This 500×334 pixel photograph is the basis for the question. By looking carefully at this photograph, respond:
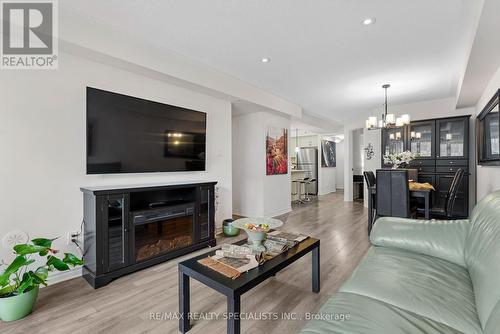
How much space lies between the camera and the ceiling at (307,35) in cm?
210

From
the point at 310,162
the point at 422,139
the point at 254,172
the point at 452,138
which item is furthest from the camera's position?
the point at 310,162

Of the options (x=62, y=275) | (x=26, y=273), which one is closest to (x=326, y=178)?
(x=62, y=275)

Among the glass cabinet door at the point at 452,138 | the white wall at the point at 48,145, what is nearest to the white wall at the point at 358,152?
the glass cabinet door at the point at 452,138

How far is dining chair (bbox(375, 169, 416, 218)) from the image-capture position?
130 inches

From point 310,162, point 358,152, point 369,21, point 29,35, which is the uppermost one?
point 369,21

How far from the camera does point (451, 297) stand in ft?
4.03

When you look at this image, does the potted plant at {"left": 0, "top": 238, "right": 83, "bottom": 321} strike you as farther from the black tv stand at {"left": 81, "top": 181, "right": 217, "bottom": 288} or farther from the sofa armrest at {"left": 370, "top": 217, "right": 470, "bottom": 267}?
the sofa armrest at {"left": 370, "top": 217, "right": 470, "bottom": 267}

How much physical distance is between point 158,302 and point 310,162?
24.9 feet

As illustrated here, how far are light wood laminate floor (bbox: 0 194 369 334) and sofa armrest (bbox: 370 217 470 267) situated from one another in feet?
2.23

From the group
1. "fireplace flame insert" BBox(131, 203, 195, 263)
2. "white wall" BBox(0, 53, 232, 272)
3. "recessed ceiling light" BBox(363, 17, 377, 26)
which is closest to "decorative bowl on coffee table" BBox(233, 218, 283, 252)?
"fireplace flame insert" BBox(131, 203, 195, 263)

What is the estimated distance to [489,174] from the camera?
3.45 m

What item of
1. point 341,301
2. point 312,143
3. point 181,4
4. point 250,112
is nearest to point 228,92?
point 250,112

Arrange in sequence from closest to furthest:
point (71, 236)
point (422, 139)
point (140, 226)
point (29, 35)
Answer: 1. point (29, 35)
2. point (71, 236)
3. point (140, 226)
4. point (422, 139)

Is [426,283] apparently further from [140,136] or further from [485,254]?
[140,136]
